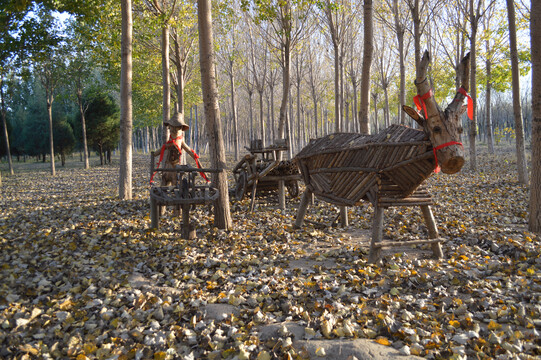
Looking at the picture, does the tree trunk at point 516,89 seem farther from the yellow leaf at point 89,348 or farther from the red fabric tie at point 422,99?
the yellow leaf at point 89,348

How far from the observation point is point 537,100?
20.0ft

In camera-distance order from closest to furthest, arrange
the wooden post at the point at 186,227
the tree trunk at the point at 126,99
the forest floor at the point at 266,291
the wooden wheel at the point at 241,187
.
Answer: the forest floor at the point at 266,291, the wooden post at the point at 186,227, the tree trunk at the point at 126,99, the wooden wheel at the point at 241,187

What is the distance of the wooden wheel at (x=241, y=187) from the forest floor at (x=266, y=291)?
2553 mm

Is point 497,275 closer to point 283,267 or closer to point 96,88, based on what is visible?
point 283,267

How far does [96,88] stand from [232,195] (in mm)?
22906

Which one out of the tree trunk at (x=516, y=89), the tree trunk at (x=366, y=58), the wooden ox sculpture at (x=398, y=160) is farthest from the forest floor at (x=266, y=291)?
the tree trunk at (x=516, y=89)

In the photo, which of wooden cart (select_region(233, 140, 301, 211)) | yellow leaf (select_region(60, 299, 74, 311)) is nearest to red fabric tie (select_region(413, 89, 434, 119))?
wooden cart (select_region(233, 140, 301, 211))

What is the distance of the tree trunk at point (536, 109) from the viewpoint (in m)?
5.97

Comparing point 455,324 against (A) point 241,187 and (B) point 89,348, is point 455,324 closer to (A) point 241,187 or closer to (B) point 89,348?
(B) point 89,348

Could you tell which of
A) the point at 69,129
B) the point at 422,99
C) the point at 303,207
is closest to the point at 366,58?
the point at 303,207

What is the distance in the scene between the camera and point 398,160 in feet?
16.6

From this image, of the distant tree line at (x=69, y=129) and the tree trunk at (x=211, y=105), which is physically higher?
the distant tree line at (x=69, y=129)

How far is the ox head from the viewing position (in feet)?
14.6

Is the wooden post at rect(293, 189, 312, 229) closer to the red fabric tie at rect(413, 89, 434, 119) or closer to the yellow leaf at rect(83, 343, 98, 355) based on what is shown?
the red fabric tie at rect(413, 89, 434, 119)
